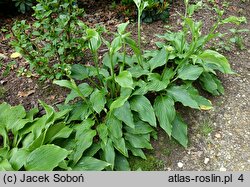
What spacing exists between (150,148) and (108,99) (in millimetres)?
742

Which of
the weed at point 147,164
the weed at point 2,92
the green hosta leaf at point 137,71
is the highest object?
the green hosta leaf at point 137,71

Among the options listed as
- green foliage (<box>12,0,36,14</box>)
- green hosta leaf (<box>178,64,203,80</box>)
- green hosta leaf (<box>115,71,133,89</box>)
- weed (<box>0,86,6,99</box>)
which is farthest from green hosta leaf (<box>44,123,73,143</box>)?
green foliage (<box>12,0,36,14</box>)

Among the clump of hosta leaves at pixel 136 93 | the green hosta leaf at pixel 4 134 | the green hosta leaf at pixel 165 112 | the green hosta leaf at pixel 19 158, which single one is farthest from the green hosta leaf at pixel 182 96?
the green hosta leaf at pixel 4 134

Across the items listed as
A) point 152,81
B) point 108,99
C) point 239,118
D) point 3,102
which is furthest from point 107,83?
point 239,118

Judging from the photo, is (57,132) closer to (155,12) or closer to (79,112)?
(79,112)

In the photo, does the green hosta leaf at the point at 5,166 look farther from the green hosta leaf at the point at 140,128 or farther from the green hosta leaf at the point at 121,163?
the green hosta leaf at the point at 140,128

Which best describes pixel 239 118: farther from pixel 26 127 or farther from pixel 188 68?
pixel 26 127

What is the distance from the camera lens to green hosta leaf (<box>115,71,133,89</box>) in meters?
3.46

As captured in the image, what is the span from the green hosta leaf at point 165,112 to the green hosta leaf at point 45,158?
1103 millimetres

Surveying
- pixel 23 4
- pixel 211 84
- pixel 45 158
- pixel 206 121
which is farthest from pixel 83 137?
pixel 23 4

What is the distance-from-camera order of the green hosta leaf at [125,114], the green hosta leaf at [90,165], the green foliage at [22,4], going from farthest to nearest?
the green foliage at [22,4], the green hosta leaf at [125,114], the green hosta leaf at [90,165]

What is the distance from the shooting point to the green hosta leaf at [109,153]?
135 inches

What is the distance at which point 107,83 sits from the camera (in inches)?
155

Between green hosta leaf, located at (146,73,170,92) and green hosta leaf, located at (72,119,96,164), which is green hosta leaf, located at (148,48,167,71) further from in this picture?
green hosta leaf, located at (72,119,96,164)
